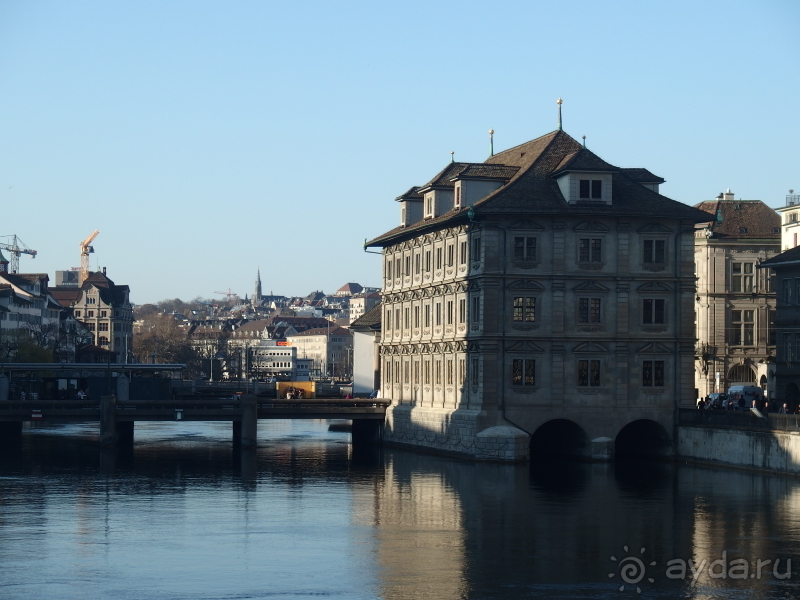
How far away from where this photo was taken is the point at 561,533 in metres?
54.1

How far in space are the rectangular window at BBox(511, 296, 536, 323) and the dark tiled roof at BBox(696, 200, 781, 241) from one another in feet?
112

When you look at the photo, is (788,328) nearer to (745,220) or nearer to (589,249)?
(589,249)

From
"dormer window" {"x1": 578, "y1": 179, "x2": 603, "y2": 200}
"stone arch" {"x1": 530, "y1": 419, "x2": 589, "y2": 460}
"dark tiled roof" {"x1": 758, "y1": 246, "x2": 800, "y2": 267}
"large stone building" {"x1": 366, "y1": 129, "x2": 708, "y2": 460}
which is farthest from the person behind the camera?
"dark tiled roof" {"x1": 758, "y1": 246, "x2": 800, "y2": 267}

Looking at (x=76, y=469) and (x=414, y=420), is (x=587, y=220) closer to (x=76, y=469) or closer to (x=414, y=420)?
(x=414, y=420)

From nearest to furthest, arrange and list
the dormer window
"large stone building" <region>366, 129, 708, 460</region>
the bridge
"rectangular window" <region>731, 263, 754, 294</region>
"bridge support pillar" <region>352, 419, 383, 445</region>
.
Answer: "large stone building" <region>366, 129, 708, 460</region>
the dormer window
the bridge
"bridge support pillar" <region>352, 419, 383, 445</region>
"rectangular window" <region>731, 263, 754, 294</region>

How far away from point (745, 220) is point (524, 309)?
130ft


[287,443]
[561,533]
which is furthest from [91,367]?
[561,533]

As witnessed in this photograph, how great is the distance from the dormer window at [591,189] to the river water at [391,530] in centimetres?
1575

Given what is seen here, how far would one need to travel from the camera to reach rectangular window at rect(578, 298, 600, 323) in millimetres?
86375

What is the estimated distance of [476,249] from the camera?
87188 mm

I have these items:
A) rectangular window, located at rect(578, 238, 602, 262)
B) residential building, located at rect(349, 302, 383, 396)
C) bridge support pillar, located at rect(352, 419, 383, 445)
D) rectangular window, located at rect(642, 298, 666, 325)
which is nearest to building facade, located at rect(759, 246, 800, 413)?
rectangular window, located at rect(642, 298, 666, 325)

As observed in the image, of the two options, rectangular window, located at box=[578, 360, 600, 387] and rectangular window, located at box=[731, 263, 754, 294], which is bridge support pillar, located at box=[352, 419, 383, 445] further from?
rectangular window, located at box=[731, 263, 754, 294]

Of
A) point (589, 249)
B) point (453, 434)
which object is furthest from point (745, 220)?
point (453, 434)

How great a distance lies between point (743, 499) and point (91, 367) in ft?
216
